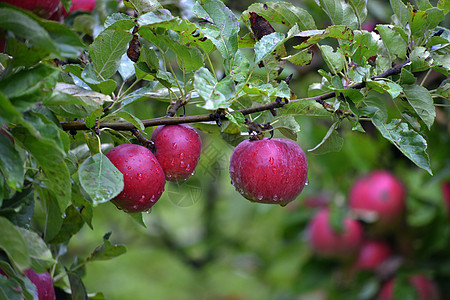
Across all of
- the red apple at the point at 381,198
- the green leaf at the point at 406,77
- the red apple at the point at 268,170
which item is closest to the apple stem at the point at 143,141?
the red apple at the point at 268,170

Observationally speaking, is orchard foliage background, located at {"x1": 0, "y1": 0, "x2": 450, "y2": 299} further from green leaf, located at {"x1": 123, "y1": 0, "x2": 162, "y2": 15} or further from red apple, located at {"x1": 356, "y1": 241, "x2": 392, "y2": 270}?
red apple, located at {"x1": 356, "y1": 241, "x2": 392, "y2": 270}

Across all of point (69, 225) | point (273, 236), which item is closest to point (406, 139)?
point (69, 225)

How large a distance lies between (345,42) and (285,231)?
163 centimetres

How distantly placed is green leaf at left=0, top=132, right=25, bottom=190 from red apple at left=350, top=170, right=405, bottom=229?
4.87 feet

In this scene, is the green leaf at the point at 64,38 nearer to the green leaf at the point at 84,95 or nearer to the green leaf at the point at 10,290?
the green leaf at the point at 84,95

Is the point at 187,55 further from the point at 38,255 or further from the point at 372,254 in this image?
the point at 372,254

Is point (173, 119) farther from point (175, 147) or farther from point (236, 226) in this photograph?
point (236, 226)

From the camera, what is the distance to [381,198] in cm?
183

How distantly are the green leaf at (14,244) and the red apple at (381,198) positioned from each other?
1.46 m

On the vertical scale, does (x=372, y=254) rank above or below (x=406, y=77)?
below

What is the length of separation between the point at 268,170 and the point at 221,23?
19cm

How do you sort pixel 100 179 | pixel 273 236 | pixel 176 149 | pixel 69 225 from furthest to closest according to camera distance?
1. pixel 273 236
2. pixel 69 225
3. pixel 176 149
4. pixel 100 179

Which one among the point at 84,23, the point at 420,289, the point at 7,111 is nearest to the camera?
the point at 7,111

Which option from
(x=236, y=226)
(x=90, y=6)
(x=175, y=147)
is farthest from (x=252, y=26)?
(x=236, y=226)
